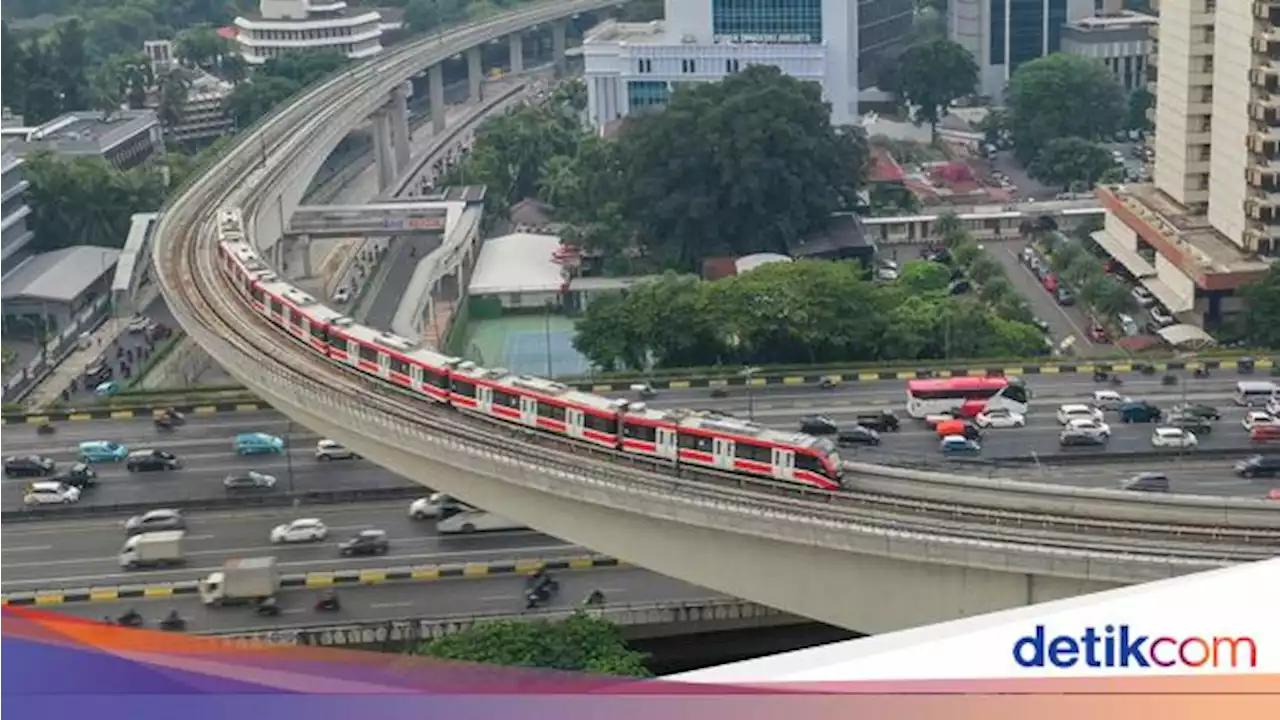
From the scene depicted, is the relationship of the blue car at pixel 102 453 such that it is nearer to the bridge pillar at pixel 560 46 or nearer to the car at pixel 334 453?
the car at pixel 334 453

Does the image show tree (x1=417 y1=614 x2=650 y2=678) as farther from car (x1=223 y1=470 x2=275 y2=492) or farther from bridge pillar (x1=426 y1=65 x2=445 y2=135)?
bridge pillar (x1=426 y1=65 x2=445 y2=135)

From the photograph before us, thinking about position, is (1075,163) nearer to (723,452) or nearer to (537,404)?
(537,404)

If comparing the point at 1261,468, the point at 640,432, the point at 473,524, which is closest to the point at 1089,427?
the point at 1261,468

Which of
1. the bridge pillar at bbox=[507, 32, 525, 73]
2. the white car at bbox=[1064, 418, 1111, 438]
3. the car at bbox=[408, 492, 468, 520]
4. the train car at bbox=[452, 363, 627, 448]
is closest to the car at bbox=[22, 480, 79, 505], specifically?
the car at bbox=[408, 492, 468, 520]

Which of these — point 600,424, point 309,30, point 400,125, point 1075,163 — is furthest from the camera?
point 309,30

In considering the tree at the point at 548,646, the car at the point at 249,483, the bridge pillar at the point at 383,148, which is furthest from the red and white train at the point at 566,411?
the bridge pillar at the point at 383,148

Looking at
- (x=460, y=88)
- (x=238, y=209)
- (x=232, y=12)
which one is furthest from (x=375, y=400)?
(x=232, y=12)
